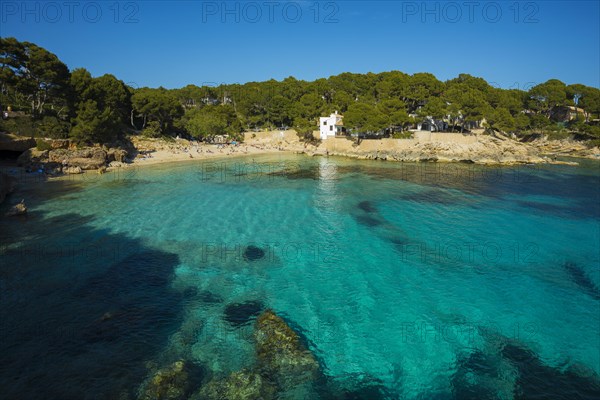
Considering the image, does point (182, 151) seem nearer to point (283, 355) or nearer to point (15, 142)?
point (15, 142)

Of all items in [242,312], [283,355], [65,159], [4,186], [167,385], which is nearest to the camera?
[167,385]

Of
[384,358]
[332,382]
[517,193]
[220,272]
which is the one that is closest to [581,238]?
[517,193]

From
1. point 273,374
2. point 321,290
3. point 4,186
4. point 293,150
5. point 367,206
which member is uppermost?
point 293,150

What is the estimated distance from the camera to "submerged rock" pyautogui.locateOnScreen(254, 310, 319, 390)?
10320mm

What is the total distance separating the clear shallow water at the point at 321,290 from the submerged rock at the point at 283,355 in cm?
52

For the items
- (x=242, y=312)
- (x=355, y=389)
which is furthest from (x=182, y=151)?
(x=355, y=389)

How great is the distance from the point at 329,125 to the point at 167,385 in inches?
2783

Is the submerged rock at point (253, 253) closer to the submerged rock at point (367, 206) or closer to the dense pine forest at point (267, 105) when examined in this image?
the submerged rock at point (367, 206)

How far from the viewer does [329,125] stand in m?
75.6

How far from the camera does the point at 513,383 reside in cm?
1041

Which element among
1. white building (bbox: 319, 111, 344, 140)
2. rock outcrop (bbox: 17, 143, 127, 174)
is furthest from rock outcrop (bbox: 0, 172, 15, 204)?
white building (bbox: 319, 111, 344, 140)

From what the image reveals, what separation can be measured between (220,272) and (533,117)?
8750 cm

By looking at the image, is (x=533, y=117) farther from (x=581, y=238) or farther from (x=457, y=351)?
(x=457, y=351)

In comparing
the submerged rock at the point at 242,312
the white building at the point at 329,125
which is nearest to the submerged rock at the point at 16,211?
the submerged rock at the point at 242,312
